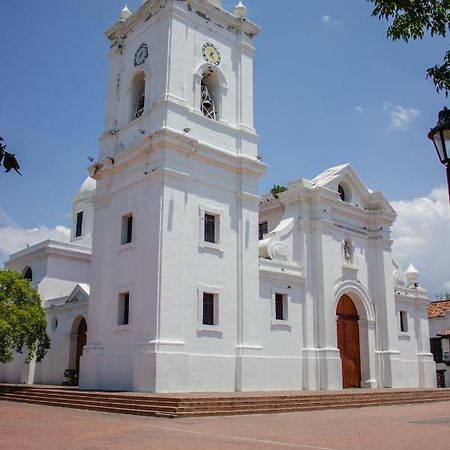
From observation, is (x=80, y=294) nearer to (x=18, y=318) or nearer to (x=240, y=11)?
(x=18, y=318)

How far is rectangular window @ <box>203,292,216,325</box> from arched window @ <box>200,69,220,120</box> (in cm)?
745

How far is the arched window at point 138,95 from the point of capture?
81.3ft

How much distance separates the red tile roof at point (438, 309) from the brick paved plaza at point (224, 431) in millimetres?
30345

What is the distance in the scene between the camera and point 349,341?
93.5 ft

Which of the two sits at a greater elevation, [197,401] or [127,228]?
[127,228]

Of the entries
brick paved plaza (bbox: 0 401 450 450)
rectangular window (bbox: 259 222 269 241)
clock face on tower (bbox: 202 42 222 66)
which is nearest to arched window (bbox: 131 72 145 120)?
clock face on tower (bbox: 202 42 222 66)

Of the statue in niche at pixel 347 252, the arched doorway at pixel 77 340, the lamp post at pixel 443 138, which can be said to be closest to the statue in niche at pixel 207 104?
the statue in niche at pixel 347 252

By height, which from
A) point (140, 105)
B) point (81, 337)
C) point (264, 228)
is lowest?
point (81, 337)

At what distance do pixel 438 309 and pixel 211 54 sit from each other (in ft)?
106

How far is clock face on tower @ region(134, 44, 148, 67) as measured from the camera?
24295 mm

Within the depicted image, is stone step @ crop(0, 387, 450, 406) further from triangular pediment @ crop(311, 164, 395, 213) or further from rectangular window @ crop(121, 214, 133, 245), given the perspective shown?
triangular pediment @ crop(311, 164, 395, 213)

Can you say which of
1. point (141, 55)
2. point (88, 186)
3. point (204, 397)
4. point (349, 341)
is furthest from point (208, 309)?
point (88, 186)

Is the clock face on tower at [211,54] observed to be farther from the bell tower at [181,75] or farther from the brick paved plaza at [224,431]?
the brick paved plaza at [224,431]

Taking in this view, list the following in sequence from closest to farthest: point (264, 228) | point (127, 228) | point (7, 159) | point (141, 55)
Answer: point (7, 159)
point (127, 228)
point (141, 55)
point (264, 228)
